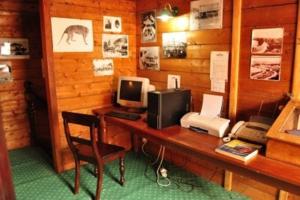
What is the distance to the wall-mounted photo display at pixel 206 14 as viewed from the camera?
2.31 meters

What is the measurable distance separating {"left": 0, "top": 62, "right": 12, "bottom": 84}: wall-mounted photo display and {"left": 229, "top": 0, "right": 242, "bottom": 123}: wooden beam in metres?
2.84

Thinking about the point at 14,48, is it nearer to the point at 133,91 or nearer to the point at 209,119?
the point at 133,91

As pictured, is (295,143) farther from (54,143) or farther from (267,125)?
(54,143)

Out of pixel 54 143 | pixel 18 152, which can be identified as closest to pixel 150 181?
pixel 54 143

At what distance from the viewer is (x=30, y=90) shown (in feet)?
11.8

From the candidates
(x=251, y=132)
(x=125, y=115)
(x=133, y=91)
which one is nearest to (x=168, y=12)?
(x=133, y=91)

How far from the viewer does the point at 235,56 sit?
221 cm

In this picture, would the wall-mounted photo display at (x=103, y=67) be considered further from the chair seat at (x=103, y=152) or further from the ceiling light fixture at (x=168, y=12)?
the chair seat at (x=103, y=152)

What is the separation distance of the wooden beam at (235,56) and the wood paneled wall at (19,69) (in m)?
2.69

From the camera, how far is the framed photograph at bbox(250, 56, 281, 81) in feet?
6.50

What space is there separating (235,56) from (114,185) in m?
1.68

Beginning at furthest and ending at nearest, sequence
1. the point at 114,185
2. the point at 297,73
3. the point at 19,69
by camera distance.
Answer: the point at 19,69 < the point at 114,185 < the point at 297,73

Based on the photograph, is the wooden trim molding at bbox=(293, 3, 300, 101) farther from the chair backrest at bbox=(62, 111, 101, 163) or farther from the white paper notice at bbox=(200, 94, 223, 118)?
the chair backrest at bbox=(62, 111, 101, 163)

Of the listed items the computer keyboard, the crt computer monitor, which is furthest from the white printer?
the crt computer monitor
